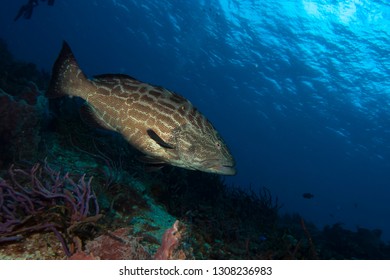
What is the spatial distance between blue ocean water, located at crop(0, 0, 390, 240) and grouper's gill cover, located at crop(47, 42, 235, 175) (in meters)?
12.3

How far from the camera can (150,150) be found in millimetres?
4012

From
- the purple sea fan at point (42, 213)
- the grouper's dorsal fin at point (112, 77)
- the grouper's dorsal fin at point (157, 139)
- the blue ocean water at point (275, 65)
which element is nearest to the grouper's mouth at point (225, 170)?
the grouper's dorsal fin at point (157, 139)

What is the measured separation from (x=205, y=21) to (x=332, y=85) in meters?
18.1

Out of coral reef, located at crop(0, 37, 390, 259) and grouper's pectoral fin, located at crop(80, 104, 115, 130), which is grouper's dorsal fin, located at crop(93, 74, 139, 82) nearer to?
grouper's pectoral fin, located at crop(80, 104, 115, 130)

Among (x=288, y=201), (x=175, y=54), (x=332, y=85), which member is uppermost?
(x=332, y=85)

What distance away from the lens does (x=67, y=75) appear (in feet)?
13.5

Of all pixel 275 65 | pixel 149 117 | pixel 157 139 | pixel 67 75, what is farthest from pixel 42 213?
pixel 275 65

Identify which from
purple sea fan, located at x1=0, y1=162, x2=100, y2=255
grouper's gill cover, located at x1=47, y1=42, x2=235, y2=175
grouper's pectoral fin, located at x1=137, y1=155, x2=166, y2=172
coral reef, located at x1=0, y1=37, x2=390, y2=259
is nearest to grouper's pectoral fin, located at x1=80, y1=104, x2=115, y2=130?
grouper's gill cover, located at x1=47, y1=42, x2=235, y2=175

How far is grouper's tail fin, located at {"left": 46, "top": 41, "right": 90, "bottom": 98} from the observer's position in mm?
4094

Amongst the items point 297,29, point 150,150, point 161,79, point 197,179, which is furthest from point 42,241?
point 161,79

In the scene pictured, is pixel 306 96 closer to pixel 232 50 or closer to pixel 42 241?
pixel 232 50

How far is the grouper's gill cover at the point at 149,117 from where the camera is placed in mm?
3936

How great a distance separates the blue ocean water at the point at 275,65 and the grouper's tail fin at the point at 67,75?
1296 cm

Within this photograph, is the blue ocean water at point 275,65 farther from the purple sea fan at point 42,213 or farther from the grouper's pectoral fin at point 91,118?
the purple sea fan at point 42,213
